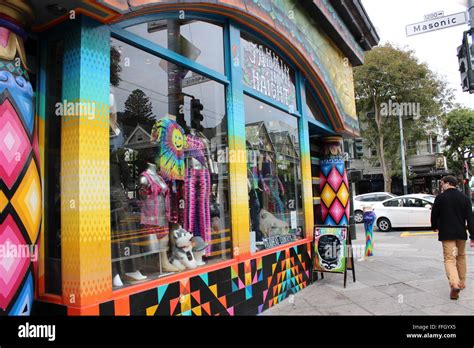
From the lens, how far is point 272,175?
6.26 metres

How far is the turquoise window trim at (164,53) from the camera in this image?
11.1ft

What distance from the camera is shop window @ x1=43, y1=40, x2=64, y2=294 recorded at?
2961 millimetres

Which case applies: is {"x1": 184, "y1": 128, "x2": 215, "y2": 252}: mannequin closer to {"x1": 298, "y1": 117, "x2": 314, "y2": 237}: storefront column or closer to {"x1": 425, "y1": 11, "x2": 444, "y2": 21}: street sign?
{"x1": 298, "y1": 117, "x2": 314, "y2": 237}: storefront column

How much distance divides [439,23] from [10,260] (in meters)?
7.74

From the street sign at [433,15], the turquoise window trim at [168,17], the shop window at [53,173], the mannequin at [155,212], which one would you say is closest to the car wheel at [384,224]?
the street sign at [433,15]

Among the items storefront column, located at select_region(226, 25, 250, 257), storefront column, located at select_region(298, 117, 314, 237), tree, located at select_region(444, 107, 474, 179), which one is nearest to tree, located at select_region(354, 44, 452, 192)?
tree, located at select_region(444, 107, 474, 179)

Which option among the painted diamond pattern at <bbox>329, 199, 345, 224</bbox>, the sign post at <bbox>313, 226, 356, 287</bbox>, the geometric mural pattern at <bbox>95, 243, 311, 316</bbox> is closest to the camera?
the geometric mural pattern at <bbox>95, 243, 311, 316</bbox>

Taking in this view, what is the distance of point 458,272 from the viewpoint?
19.3 feet

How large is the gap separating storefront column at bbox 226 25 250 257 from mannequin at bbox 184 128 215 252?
0.30 meters

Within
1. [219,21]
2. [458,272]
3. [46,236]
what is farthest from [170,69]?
[458,272]

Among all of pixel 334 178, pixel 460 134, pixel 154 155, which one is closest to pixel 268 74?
pixel 154 155

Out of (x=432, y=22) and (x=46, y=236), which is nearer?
(x=46, y=236)
